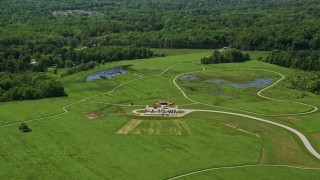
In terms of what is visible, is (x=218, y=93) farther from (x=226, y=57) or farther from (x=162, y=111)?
(x=226, y=57)

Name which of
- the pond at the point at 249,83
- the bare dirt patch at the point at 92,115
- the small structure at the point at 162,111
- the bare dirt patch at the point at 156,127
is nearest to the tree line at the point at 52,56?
the pond at the point at 249,83

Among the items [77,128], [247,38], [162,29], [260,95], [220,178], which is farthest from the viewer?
[162,29]

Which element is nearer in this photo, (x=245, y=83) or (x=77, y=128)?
(x=77, y=128)

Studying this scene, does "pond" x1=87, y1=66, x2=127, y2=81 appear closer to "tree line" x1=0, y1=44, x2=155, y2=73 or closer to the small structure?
"tree line" x1=0, y1=44, x2=155, y2=73

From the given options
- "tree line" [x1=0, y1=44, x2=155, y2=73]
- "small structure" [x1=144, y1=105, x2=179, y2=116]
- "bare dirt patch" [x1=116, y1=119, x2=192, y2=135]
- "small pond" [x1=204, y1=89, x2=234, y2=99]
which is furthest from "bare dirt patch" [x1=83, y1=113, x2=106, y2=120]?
"tree line" [x1=0, y1=44, x2=155, y2=73]

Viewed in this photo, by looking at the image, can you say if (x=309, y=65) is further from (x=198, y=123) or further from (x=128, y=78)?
(x=198, y=123)

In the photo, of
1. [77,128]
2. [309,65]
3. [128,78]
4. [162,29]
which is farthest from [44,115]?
[162,29]

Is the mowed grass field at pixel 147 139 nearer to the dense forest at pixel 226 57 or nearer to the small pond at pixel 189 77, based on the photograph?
the small pond at pixel 189 77
